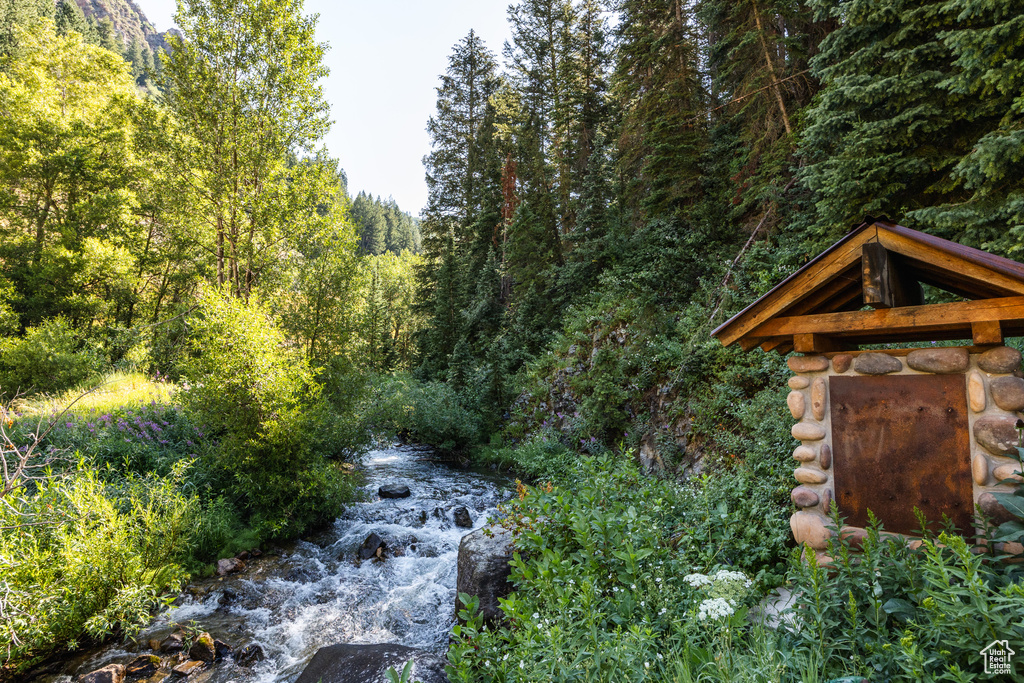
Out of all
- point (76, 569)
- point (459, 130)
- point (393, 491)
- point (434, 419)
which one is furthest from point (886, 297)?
point (459, 130)

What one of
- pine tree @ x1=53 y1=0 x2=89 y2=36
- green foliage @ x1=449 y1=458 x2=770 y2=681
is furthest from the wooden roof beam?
pine tree @ x1=53 y1=0 x2=89 y2=36

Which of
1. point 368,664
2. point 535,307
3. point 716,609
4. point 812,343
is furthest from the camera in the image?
point 535,307

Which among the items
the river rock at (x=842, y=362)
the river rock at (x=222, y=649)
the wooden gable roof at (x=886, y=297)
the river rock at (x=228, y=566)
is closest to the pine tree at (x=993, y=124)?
the wooden gable roof at (x=886, y=297)

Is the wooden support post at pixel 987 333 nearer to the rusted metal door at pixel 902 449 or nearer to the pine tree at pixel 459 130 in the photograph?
the rusted metal door at pixel 902 449

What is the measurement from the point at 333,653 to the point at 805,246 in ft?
29.8

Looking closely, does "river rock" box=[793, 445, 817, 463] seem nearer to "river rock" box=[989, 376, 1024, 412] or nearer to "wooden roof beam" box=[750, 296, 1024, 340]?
"wooden roof beam" box=[750, 296, 1024, 340]

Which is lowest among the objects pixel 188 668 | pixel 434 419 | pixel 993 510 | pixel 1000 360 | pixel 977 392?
pixel 188 668

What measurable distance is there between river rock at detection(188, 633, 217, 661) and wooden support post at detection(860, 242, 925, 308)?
753 cm

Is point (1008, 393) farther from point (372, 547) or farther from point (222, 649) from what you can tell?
point (372, 547)

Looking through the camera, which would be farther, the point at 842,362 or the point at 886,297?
the point at 842,362

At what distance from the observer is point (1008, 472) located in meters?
2.82

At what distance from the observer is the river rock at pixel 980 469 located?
293 cm

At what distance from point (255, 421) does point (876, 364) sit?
9.14 meters

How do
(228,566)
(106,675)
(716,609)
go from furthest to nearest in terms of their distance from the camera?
(228,566), (106,675), (716,609)
